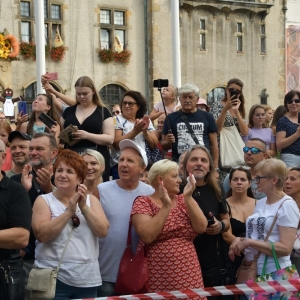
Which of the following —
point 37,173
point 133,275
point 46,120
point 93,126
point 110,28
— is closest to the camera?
point 133,275

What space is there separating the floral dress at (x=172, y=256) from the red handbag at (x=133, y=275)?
10cm

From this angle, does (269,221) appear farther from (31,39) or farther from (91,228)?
(31,39)

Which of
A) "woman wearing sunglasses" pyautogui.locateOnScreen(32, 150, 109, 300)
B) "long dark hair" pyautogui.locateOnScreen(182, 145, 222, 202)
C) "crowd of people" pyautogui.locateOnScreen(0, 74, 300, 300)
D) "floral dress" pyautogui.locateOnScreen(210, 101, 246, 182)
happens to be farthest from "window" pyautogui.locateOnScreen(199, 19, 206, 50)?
"woman wearing sunglasses" pyautogui.locateOnScreen(32, 150, 109, 300)

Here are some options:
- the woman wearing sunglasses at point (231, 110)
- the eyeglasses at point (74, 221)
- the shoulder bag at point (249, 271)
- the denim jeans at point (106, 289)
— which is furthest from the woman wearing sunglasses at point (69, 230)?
the woman wearing sunglasses at point (231, 110)

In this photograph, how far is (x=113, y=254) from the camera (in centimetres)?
632

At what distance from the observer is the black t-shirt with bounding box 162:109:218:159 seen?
29.1 feet

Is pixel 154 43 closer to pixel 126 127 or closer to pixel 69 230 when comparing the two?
pixel 126 127

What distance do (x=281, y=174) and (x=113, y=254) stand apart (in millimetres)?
1619

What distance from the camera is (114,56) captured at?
3219 centimetres

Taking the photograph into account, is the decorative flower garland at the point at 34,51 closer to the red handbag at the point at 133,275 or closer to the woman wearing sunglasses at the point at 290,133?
the woman wearing sunglasses at the point at 290,133

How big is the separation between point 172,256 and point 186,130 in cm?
302

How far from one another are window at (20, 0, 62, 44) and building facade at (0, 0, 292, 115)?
0.04 meters

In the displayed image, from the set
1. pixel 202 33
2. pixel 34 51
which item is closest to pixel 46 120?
pixel 34 51

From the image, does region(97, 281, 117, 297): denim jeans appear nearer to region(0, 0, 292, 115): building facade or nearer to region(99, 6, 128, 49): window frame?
region(0, 0, 292, 115): building facade
